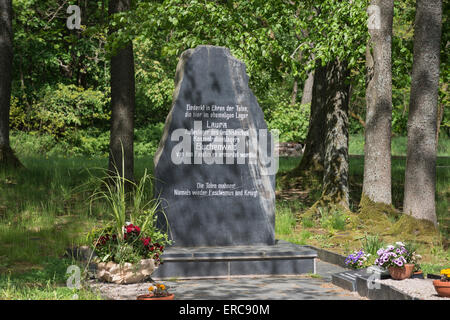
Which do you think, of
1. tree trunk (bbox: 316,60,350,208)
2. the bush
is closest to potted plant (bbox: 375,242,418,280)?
tree trunk (bbox: 316,60,350,208)

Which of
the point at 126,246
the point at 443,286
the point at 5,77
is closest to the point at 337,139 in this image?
the point at 126,246

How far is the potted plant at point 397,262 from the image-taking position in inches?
321

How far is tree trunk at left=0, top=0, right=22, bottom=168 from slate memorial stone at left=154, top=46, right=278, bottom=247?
8437 mm

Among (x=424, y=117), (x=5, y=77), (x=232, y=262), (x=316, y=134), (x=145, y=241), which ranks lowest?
(x=232, y=262)

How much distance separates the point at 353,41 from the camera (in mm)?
14938

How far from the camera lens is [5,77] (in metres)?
18.1

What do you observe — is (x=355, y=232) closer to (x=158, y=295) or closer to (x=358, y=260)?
(x=358, y=260)

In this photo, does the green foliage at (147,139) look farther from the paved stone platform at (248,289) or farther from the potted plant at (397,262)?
the potted plant at (397,262)

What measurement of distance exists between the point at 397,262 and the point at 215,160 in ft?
12.6

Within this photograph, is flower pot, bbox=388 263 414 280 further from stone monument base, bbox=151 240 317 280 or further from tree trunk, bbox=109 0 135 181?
tree trunk, bbox=109 0 135 181

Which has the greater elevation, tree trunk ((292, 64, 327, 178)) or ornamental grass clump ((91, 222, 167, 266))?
tree trunk ((292, 64, 327, 178))

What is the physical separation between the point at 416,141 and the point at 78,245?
22.4 feet

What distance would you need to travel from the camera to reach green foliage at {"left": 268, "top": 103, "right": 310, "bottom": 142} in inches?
1469

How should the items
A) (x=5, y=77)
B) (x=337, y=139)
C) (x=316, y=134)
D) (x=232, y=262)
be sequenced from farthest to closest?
(x=316, y=134), (x=5, y=77), (x=337, y=139), (x=232, y=262)
